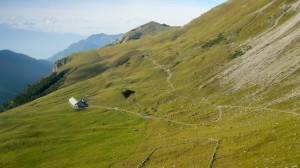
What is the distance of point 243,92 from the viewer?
128000 mm

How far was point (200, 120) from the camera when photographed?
11900cm

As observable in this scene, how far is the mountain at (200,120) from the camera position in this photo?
7381cm

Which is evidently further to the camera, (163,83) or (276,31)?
(163,83)

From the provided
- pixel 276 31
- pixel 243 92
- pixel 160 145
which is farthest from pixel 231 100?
pixel 276 31

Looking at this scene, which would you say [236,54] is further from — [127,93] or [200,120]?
[200,120]

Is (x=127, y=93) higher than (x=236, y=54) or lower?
lower

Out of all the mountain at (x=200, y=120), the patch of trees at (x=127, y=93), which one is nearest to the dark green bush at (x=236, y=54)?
the mountain at (x=200, y=120)

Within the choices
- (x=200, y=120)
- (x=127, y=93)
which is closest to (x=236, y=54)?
(x=127, y=93)

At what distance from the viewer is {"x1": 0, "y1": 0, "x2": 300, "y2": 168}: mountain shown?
7381cm

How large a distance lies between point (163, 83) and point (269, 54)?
229 feet

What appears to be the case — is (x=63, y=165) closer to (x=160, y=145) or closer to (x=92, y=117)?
(x=160, y=145)

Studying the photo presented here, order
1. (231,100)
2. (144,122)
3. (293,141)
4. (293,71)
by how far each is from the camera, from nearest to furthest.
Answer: (293,141) < (293,71) < (231,100) < (144,122)

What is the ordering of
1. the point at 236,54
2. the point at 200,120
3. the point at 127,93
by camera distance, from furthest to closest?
the point at 127,93, the point at 236,54, the point at 200,120

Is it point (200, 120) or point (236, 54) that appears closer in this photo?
point (200, 120)
